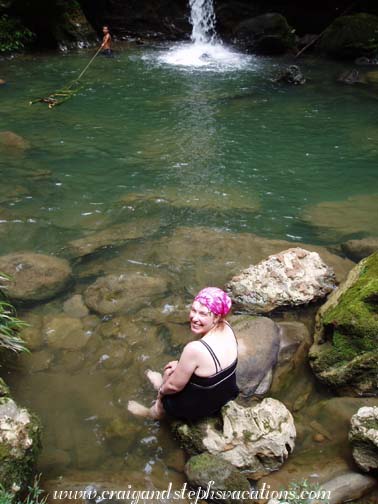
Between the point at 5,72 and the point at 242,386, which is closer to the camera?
the point at 242,386

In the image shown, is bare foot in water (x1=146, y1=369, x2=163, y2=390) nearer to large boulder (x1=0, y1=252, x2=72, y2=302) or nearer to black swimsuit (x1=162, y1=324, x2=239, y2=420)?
black swimsuit (x1=162, y1=324, x2=239, y2=420)

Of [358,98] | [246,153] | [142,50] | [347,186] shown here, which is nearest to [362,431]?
[347,186]

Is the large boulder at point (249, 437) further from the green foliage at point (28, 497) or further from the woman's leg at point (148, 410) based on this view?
the green foliage at point (28, 497)

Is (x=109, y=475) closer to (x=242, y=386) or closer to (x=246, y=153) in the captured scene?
(x=242, y=386)

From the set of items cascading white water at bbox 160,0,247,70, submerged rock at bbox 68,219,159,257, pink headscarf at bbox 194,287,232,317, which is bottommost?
submerged rock at bbox 68,219,159,257

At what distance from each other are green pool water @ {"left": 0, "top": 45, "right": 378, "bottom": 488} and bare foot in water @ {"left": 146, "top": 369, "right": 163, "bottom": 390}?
13cm

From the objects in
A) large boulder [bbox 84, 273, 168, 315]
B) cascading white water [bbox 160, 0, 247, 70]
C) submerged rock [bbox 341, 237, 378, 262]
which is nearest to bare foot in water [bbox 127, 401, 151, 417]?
large boulder [bbox 84, 273, 168, 315]

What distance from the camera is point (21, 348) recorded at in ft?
14.7

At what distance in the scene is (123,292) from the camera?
558 centimetres

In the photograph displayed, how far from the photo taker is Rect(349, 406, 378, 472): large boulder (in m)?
3.41

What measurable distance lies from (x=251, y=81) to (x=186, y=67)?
2634 millimetres

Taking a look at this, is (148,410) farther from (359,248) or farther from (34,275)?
(359,248)

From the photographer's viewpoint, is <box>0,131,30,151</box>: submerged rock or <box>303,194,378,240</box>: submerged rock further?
<box>0,131,30,151</box>: submerged rock

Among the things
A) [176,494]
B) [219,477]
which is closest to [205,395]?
[219,477]
